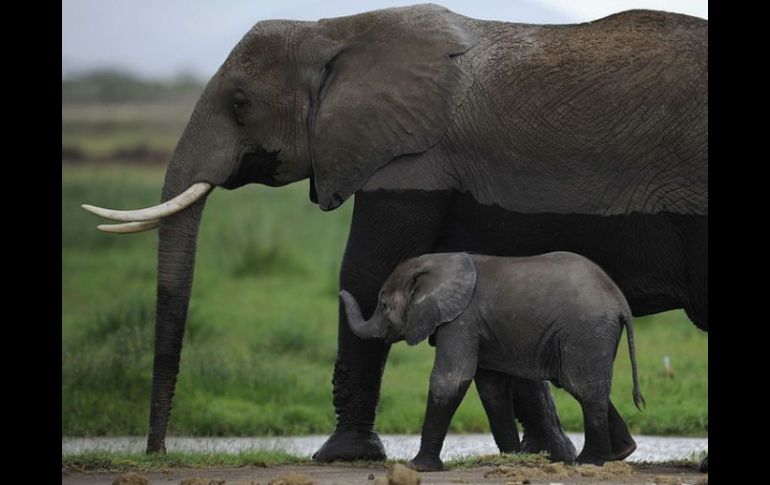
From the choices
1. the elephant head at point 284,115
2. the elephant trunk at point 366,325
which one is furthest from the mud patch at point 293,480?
the elephant head at point 284,115

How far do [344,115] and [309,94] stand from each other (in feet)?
1.03

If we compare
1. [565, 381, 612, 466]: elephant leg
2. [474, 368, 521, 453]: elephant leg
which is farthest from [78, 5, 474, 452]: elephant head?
[565, 381, 612, 466]: elephant leg

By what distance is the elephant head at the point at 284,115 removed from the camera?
25.8ft

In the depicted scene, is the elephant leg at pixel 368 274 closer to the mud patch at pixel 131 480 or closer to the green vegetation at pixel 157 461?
the green vegetation at pixel 157 461

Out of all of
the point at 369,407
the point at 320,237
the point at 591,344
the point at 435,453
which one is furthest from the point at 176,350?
the point at 320,237

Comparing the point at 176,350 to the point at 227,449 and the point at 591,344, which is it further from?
the point at 591,344

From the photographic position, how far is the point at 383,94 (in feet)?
25.8

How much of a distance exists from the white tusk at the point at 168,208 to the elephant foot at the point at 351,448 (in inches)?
54.5

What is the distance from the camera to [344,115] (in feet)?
25.8

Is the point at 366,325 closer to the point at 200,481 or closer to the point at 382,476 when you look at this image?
the point at 382,476

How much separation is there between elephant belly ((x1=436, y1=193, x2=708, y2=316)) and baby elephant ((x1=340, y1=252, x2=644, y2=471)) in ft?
0.71

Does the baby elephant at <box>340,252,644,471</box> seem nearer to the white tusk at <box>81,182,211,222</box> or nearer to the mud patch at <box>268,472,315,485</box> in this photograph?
the mud patch at <box>268,472,315,485</box>

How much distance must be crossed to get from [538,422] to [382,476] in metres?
1.60

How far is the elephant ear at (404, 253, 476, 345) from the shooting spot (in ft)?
24.2
